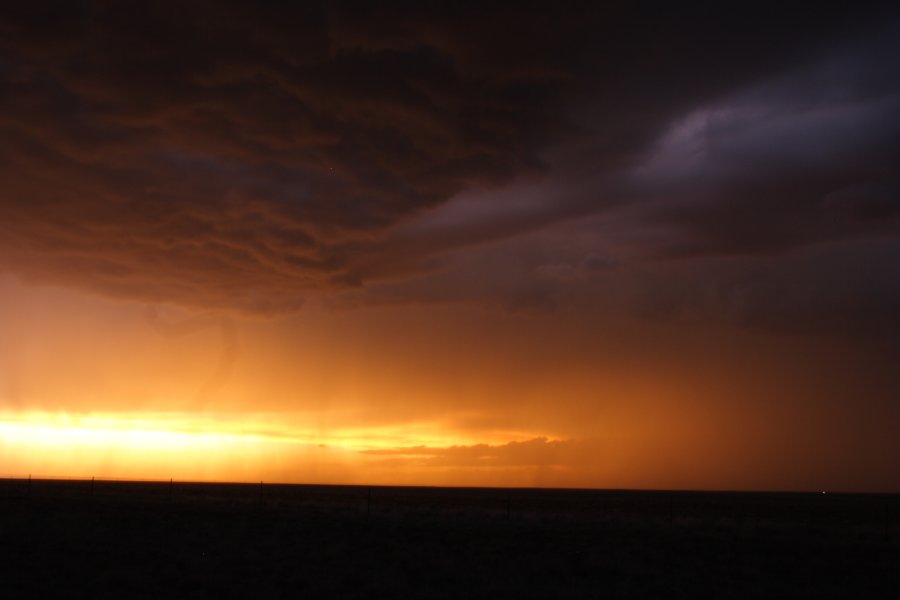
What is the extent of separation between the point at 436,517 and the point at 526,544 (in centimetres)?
1266

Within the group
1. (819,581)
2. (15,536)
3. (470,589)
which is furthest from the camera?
(15,536)

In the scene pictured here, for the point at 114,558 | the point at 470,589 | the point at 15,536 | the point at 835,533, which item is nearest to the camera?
the point at 470,589

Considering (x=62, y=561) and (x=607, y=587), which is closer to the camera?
(x=607, y=587)

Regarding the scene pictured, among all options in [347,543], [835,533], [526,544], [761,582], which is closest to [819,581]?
[761,582]

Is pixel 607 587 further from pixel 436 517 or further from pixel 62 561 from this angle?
pixel 436 517

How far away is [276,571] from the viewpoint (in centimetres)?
2403

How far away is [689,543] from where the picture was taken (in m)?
30.7

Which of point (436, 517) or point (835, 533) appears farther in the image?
point (436, 517)

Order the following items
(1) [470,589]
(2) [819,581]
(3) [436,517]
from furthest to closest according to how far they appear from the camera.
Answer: (3) [436,517] → (2) [819,581] → (1) [470,589]

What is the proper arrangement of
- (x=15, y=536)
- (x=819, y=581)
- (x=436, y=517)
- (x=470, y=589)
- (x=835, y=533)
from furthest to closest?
(x=436, y=517), (x=835, y=533), (x=15, y=536), (x=819, y=581), (x=470, y=589)

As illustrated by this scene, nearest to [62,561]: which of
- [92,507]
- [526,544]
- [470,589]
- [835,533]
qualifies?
[470,589]

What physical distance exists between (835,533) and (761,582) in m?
15.1

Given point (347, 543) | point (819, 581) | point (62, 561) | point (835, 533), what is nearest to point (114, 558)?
point (62, 561)

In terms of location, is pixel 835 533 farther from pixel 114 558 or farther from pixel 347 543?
pixel 114 558
